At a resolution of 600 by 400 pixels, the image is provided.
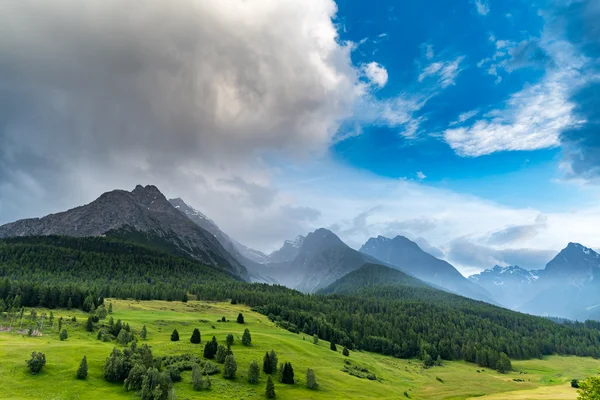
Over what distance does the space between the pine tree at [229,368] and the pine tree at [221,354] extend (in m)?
8.51

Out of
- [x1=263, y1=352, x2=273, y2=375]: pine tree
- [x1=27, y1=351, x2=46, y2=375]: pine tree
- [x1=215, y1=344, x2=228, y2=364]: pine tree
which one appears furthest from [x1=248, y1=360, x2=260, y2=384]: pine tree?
[x1=27, y1=351, x2=46, y2=375]: pine tree

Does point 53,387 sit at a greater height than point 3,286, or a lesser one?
lesser

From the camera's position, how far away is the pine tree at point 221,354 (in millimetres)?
95144

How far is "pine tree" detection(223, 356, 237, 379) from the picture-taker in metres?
86.0

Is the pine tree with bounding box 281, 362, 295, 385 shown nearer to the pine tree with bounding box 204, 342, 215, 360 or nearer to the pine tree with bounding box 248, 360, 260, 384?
the pine tree with bounding box 248, 360, 260, 384

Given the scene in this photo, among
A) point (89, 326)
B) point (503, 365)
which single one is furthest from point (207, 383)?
point (503, 365)

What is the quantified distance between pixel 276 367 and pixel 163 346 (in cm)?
3368

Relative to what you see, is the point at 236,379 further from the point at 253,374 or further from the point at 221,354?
the point at 221,354

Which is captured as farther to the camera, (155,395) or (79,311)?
(79,311)

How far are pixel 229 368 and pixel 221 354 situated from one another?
10.7 metres

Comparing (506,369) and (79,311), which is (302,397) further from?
(506,369)

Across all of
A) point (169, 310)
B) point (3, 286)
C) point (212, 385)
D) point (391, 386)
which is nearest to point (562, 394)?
point (391, 386)

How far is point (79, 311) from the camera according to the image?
156 m

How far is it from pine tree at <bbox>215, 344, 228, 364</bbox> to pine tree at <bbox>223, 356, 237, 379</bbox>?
851 centimetres
